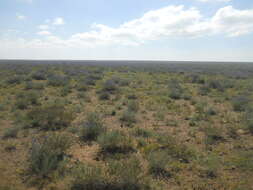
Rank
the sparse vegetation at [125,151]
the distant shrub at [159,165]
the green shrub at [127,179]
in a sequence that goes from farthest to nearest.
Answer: the distant shrub at [159,165] < the sparse vegetation at [125,151] < the green shrub at [127,179]

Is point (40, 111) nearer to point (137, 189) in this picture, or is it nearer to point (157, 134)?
point (157, 134)

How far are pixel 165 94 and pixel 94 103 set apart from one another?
6.49 metres

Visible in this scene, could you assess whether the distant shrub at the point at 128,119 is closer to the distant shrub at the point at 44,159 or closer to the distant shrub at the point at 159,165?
the distant shrub at the point at 159,165

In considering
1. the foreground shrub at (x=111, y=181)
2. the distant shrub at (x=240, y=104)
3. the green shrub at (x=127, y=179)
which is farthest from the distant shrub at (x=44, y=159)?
the distant shrub at (x=240, y=104)

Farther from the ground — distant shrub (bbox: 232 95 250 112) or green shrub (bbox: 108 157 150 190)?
distant shrub (bbox: 232 95 250 112)

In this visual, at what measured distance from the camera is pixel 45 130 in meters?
7.86

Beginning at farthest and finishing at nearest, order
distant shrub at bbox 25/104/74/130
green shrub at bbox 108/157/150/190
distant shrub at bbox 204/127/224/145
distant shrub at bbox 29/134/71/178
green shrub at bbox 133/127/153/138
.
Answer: distant shrub at bbox 25/104/74/130
green shrub at bbox 133/127/153/138
distant shrub at bbox 204/127/224/145
distant shrub at bbox 29/134/71/178
green shrub at bbox 108/157/150/190

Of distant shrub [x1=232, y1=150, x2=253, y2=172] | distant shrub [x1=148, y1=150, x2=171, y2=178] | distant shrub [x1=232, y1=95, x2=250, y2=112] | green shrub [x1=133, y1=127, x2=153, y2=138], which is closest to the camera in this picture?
distant shrub [x1=148, y1=150, x2=171, y2=178]

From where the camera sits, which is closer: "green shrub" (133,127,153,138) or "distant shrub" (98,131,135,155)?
"distant shrub" (98,131,135,155)

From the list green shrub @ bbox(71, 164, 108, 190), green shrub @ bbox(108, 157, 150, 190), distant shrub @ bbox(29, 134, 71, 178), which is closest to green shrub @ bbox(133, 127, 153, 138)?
green shrub @ bbox(108, 157, 150, 190)

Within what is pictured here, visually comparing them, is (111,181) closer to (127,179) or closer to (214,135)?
(127,179)

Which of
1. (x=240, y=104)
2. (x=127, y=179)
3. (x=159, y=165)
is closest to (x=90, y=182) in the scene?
(x=127, y=179)

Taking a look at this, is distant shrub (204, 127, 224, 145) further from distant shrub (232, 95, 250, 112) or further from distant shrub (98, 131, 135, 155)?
distant shrub (232, 95, 250, 112)

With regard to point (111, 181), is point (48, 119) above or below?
above
